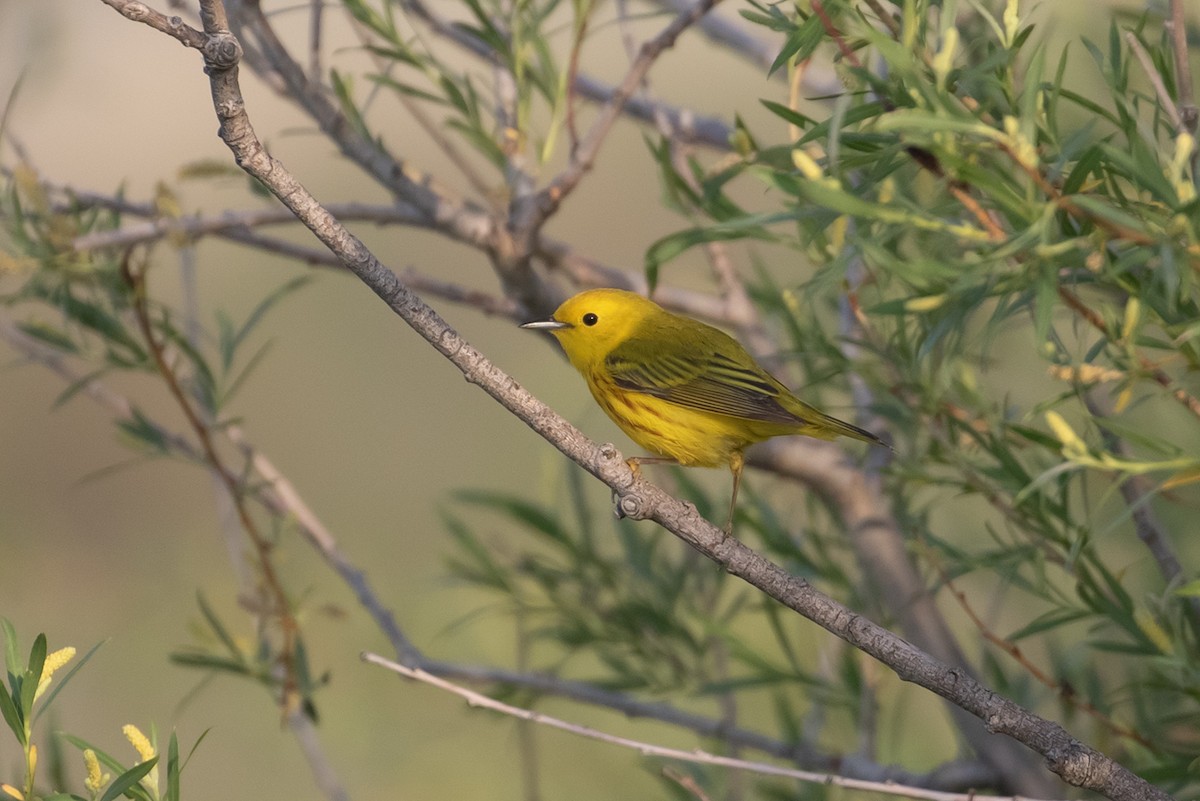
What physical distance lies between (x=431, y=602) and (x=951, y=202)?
216cm

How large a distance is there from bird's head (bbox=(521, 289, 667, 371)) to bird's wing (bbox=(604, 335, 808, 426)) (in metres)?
0.05

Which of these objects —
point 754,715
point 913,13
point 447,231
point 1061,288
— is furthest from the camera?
point 754,715

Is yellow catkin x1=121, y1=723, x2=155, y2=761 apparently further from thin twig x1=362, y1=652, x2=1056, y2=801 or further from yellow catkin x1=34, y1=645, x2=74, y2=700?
thin twig x1=362, y1=652, x2=1056, y2=801

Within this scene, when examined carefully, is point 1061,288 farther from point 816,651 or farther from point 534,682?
point 816,651

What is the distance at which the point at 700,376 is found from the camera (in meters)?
2.46

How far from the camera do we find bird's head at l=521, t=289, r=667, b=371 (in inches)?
103

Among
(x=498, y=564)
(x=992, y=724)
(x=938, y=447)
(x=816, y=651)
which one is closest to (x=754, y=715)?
(x=816, y=651)

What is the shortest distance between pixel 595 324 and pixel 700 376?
1.07 feet

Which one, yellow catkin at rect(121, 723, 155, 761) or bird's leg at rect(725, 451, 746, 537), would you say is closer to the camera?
yellow catkin at rect(121, 723, 155, 761)

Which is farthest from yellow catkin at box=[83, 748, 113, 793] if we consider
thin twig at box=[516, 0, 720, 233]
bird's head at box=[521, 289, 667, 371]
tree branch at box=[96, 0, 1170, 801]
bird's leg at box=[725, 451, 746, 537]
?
bird's head at box=[521, 289, 667, 371]

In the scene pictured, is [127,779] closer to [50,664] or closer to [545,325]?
[50,664]

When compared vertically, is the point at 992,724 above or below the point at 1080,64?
below

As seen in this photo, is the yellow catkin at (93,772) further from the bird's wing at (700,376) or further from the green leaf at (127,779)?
the bird's wing at (700,376)

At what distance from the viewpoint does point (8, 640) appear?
3.53 ft
